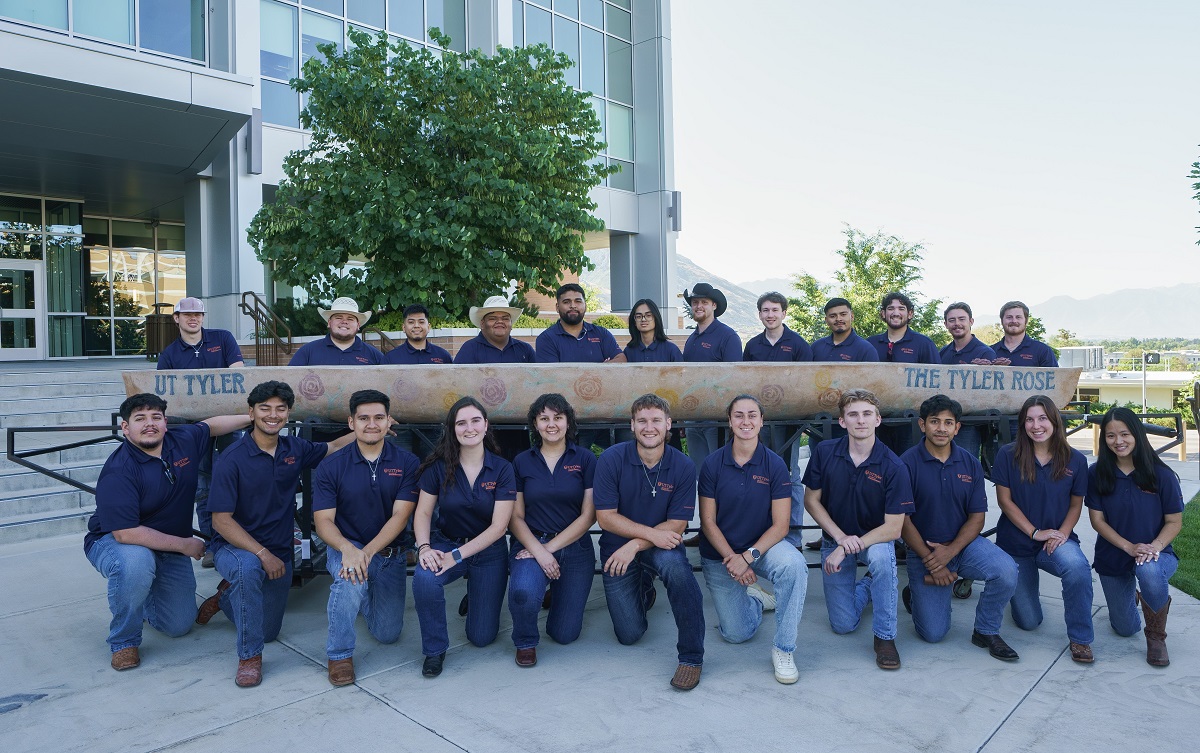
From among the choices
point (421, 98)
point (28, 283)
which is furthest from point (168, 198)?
point (421, 98)

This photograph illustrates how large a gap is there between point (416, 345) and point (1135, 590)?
4404 mm

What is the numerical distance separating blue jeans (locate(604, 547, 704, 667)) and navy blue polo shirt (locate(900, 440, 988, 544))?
1.19m

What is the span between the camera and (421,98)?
9797mm

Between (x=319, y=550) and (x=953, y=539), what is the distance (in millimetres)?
3468

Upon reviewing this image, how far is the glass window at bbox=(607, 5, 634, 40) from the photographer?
18.6m

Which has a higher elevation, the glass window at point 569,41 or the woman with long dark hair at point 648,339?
the glass window at point 569,41

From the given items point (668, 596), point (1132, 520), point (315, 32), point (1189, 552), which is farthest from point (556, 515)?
point (315, 32)

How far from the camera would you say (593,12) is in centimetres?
1830

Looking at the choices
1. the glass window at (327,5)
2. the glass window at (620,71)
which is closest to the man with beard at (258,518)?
the glass window at (327,5)

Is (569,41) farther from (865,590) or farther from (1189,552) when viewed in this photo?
(865,590)

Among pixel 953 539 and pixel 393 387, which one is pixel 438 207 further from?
pixel 953 539

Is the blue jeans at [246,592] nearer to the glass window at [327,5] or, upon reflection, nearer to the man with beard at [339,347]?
the man with beard at [339,347]

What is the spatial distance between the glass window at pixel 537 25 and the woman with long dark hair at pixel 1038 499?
48.8 feet

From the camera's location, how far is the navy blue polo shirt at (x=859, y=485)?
3828mm
